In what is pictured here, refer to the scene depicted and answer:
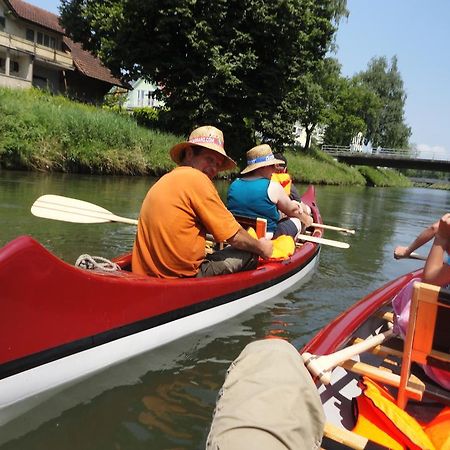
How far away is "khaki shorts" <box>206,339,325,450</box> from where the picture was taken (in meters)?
1.53

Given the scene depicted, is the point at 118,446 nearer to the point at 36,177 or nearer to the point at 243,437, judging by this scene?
the point at 243,437

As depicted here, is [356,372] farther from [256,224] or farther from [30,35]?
[30,35]

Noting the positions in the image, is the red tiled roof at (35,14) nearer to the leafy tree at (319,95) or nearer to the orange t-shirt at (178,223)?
the leafy tree at (319,95)

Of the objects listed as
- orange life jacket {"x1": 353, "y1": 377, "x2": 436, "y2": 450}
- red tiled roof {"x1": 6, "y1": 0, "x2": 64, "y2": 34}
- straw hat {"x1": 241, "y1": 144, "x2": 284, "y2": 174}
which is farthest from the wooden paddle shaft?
red tiled roof {"x1": 6, "y1": 0, "x2": 64, "y2": 34}

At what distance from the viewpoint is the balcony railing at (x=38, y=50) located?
2884cm

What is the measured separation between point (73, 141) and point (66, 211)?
11.8 meters

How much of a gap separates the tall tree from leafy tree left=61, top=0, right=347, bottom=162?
1401 inches

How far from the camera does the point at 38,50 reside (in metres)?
30.9

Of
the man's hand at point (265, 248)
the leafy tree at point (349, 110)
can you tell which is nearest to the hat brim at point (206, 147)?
the man's hand at point (265, 248)

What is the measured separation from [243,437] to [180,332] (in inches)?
96.3

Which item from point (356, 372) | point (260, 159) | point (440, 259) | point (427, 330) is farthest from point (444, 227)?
point (260, 159)

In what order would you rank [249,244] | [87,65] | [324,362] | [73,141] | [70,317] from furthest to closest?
1. [87,65]
2. [73,141]
3. [249,244]
4. [70,317]
5. [324,362]

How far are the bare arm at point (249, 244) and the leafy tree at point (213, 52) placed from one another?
17226 millimetres

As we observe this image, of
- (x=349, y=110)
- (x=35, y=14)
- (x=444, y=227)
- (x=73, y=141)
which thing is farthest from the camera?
(x=349, y=110)
